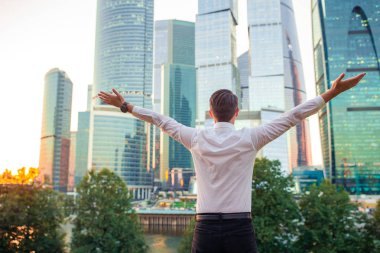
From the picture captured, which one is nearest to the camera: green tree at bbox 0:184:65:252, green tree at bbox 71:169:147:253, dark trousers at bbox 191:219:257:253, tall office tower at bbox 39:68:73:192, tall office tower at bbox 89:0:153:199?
dark trousers at bbox 191:219:257:253

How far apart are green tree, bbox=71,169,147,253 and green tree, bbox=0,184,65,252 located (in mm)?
1267

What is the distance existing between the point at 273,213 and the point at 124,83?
102 metres

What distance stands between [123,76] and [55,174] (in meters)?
64.2

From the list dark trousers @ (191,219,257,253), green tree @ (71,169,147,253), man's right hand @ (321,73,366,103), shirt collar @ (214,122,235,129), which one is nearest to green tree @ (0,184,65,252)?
Result: green tree @ (71,169,147,253)

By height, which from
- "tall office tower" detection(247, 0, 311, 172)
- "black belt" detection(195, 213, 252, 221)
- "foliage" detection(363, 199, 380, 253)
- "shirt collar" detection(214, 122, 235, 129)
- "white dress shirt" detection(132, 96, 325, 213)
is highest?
"tall office tower" detection(247, 0, 311, 172)

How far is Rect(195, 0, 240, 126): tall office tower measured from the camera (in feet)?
440

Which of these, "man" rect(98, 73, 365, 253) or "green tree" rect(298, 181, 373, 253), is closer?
"man" rect(98, 73, 365, 253)

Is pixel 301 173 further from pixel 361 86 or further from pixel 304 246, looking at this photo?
pixel 304 246

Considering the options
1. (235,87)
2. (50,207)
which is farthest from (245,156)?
(235,87)

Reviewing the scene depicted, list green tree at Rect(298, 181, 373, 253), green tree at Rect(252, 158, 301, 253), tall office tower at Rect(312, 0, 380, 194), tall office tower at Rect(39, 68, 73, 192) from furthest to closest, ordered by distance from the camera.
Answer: tall office tower at Rect(39, 68, 73, 192) → tall office tower at Rect(312, 0, 380, 194) → green tree at Rect(298, 181, 373, 253) → green tree at Rect(252, 158, 301, 253)

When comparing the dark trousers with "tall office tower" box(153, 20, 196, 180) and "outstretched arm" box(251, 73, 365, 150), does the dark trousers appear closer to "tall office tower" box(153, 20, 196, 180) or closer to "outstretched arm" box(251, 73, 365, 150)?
"outstretched arm" box(251, 73, 365, 150)

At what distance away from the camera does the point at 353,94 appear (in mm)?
84000

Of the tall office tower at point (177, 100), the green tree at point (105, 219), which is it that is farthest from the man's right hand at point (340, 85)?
the tall office tower at point (177, 100)

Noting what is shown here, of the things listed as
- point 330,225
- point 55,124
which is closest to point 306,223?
point 330,225
